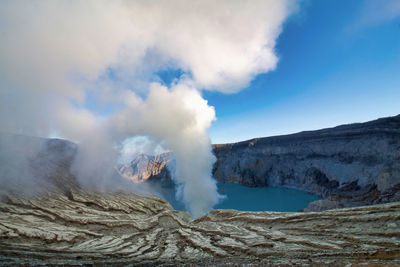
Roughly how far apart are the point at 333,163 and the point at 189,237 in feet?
191

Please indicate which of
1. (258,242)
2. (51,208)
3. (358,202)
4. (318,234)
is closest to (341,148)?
(358,202)

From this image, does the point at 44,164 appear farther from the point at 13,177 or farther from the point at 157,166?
the point at 157,166

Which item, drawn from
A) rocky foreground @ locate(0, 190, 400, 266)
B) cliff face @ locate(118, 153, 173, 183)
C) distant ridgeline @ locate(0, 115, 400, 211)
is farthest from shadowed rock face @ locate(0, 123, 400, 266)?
cliff face @ locate(118, 153, 173, 183)

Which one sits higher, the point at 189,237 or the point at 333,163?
the point at 333,163

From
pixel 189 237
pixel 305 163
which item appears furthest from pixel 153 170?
pixel 189 237

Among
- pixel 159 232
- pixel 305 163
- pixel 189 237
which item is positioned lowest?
pixel 159 232

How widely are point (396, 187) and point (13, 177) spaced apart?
71.8m

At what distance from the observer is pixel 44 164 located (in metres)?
37.9

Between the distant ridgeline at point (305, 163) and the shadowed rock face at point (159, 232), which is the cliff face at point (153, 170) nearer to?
the distant ridgeline at point (305, 163)

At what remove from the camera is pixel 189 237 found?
16.6 m

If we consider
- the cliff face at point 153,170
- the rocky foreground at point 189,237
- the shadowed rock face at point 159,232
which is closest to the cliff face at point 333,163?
the shadowed rock face at point 159,232

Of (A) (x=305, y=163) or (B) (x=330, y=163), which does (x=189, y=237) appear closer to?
(B) (x=330, y=163)

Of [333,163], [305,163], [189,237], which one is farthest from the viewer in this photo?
[305,163]

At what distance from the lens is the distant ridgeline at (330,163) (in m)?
37.7
